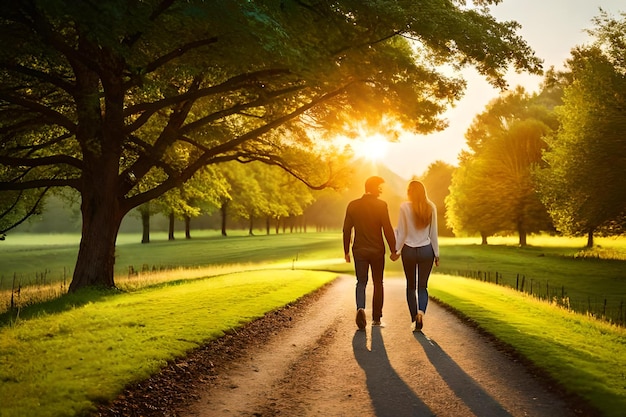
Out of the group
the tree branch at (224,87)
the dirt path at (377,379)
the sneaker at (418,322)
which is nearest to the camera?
the dirt path at (377,379)

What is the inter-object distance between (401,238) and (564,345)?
3.13m

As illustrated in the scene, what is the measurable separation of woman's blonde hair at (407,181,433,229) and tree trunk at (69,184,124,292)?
34.3ft

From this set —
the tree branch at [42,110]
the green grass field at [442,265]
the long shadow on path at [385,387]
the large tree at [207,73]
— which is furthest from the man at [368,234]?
the green grass field at [442,265]

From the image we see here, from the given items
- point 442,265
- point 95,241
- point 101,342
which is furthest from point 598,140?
point 101,342

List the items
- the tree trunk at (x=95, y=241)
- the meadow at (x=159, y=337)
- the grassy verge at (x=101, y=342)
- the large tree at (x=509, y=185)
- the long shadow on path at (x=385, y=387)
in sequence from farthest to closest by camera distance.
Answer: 1. the large tree at (x=509, y=185)
2. the tree trunk at (x=95, y=241)
3. the meadow at (x=159, y=337)
4. the grassy verge at (x=101, y=342)
5. the long shadow on path at (x=385, y=387)

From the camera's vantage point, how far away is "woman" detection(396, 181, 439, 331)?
348 inches

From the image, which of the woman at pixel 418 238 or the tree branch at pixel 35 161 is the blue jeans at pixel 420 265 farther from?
the tree branch at pixel 35 161

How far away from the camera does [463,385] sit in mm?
6020

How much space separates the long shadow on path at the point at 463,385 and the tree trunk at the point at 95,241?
36.4 feet

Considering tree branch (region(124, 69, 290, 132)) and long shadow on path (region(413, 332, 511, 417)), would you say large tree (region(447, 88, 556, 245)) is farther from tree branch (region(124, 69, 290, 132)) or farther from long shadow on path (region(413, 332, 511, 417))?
long shadow on path (region(413, 332, 511, 417))


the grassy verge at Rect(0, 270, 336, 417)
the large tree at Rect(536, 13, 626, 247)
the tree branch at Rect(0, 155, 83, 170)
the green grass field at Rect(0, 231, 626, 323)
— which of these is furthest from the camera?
the large tree at Rect(536, 13, 626, 247)

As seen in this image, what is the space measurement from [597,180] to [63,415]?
96.2 feet

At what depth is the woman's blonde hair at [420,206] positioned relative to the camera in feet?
28.9

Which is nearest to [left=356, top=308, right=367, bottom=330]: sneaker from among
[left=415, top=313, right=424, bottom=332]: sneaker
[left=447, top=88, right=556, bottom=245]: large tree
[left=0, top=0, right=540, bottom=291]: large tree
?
[left=415, top=313, right=424, bottom=332]: sneaker
